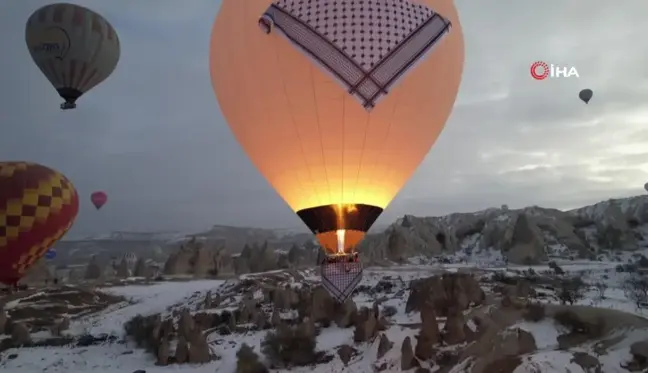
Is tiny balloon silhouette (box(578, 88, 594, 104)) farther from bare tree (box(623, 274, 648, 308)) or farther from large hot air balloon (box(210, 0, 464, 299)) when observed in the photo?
large hot air balloon (box(210, 0, 464, 299))

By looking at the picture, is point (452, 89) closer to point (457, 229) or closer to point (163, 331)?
point (163, 331)

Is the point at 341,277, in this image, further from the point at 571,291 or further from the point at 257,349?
the point at 571,291

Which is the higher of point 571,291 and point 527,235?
point 527,235

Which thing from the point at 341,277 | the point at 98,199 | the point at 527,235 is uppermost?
the point at 98,199

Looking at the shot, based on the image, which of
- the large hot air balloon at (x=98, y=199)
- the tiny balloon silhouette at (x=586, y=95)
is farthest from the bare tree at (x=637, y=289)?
the large hot air balloon at (x=98, y=199)

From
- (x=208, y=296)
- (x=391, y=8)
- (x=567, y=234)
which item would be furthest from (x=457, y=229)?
(x=391, y=8)

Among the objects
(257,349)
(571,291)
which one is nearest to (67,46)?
(257,349)
